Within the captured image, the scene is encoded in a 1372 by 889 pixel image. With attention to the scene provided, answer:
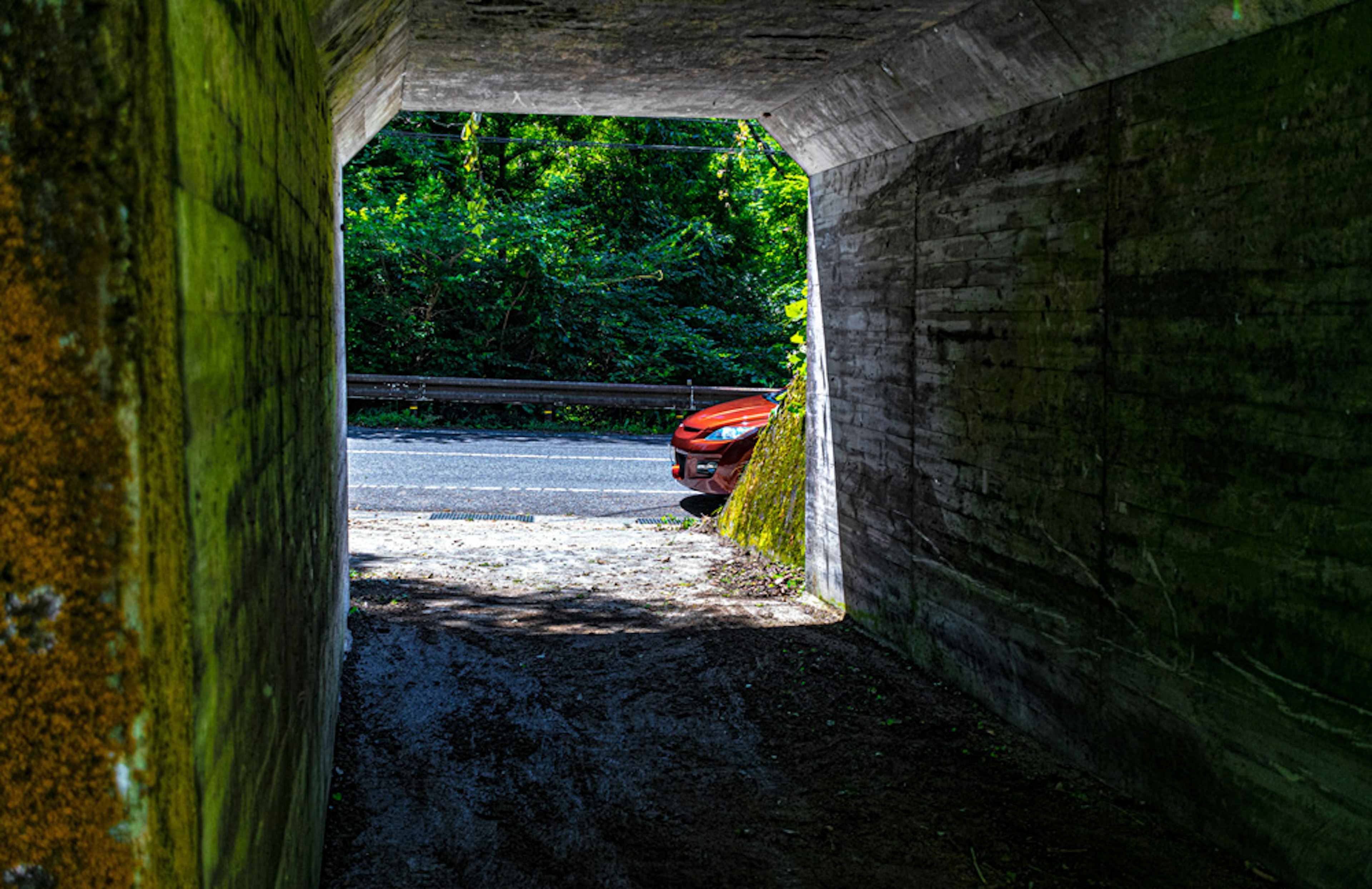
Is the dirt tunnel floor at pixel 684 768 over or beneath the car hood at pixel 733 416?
beneath

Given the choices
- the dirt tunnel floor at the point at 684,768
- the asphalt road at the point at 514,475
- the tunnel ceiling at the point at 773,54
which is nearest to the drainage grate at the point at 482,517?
the asphalt road at the point at 514,475

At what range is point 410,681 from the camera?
553cm

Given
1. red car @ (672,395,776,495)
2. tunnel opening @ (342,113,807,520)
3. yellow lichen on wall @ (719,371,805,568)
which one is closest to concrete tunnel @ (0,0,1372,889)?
yellow lichen on wall @ (719,371,805,568)

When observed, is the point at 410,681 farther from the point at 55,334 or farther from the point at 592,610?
the point at 55,334

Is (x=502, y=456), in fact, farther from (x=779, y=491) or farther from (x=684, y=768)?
(x=684, y=768)

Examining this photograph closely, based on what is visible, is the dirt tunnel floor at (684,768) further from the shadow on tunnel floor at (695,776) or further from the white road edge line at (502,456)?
the white road edge line at (502,456)

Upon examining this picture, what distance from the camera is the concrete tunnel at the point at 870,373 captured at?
120 cm

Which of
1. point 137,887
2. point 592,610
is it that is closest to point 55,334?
point 137,887

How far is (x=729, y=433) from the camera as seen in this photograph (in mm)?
11016

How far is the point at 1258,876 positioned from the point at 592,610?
4.50 meters

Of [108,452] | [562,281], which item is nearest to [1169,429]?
[108,452]

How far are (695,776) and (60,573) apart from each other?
12.1ft

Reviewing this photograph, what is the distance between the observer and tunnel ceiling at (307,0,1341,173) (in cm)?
386

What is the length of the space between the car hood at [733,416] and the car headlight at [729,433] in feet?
0.17
